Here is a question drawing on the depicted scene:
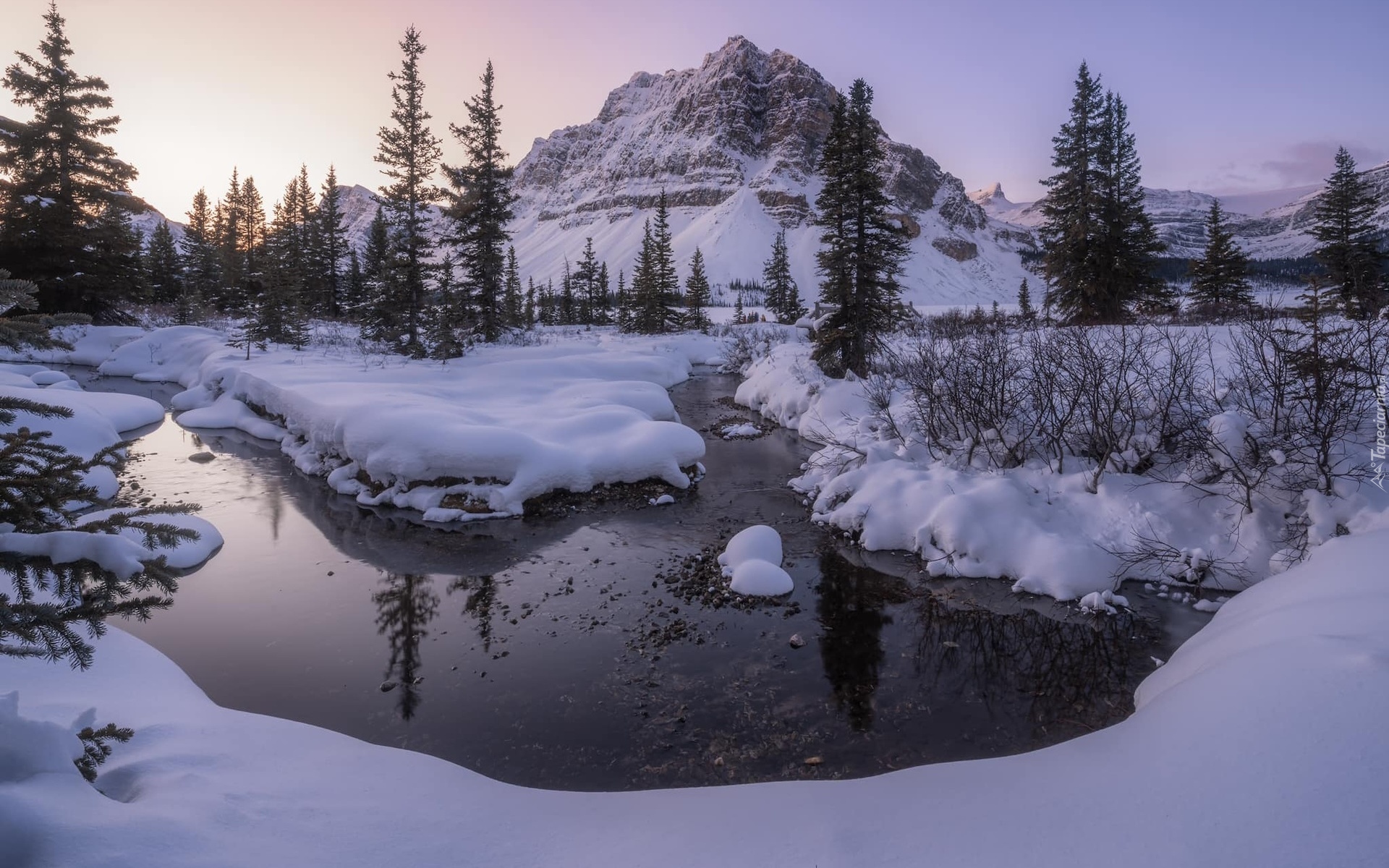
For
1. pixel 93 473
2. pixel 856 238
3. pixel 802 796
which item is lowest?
pixel 802 796

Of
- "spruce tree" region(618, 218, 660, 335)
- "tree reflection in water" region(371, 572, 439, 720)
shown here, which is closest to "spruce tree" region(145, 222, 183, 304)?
"spruce tree" region(618, 218, 660, 335)

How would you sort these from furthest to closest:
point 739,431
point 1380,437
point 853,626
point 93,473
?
1. point 739,431
2. point 93,473
3. point 1380,437
4. point 853,626

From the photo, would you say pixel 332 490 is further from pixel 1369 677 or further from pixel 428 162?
pixel 428 162

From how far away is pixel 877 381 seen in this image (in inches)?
797

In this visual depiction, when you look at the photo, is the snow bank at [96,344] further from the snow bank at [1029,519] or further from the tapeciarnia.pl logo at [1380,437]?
the tapeciarnia.pl logo at [1380,437]

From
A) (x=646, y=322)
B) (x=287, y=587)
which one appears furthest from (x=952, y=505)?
(x=646, y=322)

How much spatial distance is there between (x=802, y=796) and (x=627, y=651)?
11.9ft

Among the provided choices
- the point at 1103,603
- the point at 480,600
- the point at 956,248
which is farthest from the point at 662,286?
the point at 956,248

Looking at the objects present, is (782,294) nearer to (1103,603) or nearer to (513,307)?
(513,307)

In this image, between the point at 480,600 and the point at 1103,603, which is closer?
the point at 1103,603

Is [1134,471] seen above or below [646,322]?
below

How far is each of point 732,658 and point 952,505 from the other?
563 centimetres

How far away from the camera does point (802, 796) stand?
478 cm

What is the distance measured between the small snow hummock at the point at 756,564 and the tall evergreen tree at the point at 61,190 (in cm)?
3383
